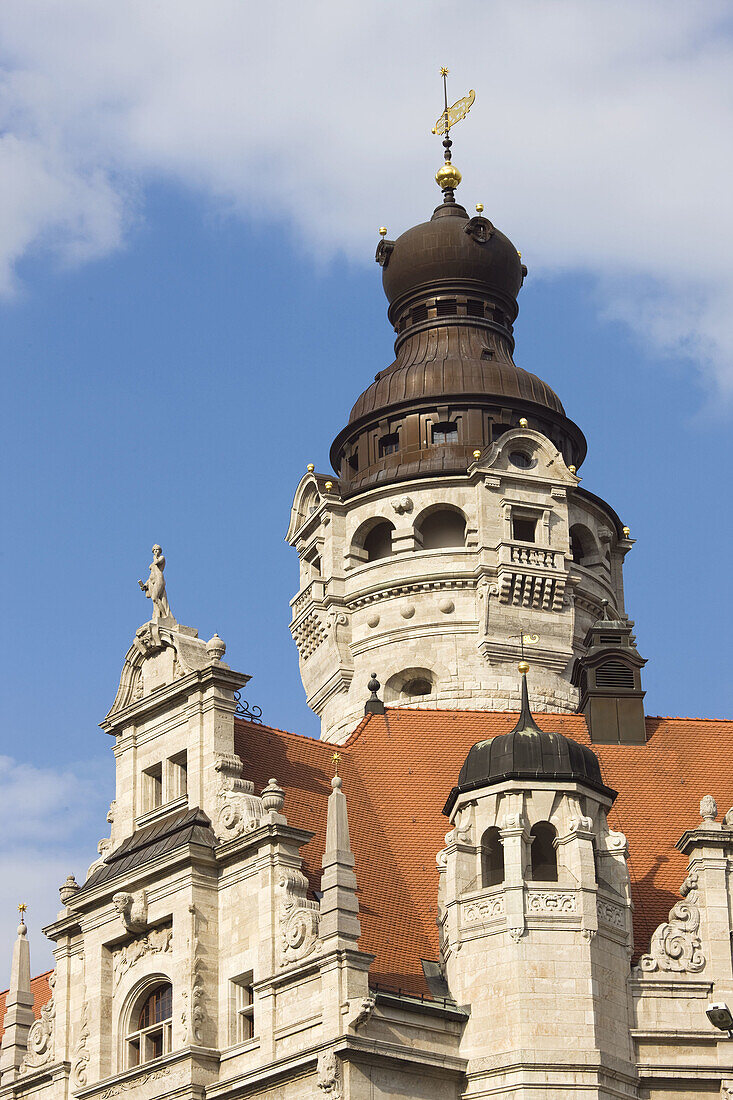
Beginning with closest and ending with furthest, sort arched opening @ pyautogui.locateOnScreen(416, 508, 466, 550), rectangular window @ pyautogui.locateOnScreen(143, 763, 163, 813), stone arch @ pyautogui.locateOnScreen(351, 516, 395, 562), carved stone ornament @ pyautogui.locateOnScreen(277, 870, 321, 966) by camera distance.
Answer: carved stone ornament @ pyautogui.locateOnScreen(277, 870, 321, 966) < rectangular window @ pyautogui.locateOnScreen(143, 763, 163, 813) < arched opening @ pyautogui.locateOnScreen(416, 508, 466, 550) < stone arch @ pyautogui.locateOnScreen(351, 516, 395, 562)

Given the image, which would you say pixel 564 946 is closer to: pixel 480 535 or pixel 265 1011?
pixel 265 1011

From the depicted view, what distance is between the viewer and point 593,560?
64750mm

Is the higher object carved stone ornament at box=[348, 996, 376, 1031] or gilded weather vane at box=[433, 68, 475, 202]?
gilded weather vane at box=[433, 68, 475, 202]

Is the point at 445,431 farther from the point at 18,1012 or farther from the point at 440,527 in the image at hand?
the point at 18,1012

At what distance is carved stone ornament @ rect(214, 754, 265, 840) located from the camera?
47.1 m

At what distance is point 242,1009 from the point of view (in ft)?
151

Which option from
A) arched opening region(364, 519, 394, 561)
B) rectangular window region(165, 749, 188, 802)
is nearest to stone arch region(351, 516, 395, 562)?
arched opening region(364, 519, 394, 561)

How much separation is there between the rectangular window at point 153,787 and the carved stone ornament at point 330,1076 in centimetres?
967

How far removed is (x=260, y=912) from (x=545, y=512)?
2024 cm

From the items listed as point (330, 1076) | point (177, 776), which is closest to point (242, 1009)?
point (330, 1076)

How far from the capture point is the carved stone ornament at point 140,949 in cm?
4766

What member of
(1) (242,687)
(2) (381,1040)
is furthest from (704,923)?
(1) (242,687)

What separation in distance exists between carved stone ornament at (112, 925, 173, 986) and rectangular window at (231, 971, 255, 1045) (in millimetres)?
1898

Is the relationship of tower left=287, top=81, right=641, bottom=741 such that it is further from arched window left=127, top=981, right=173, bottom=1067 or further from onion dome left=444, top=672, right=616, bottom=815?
arched window left=127, top=981, right=173, bottom=1067
